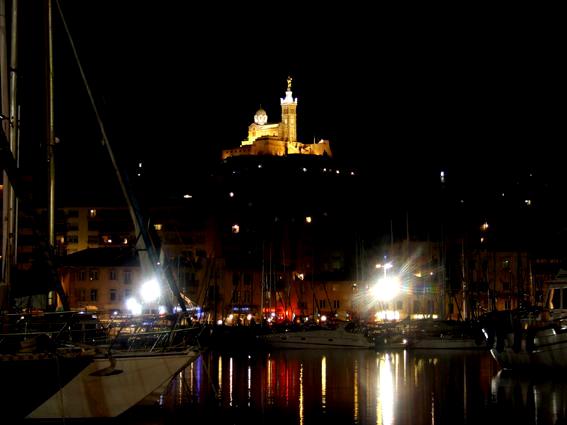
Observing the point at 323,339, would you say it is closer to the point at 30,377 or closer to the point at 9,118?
the point at 9,118

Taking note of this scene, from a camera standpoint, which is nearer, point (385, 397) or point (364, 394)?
point (385, 397)

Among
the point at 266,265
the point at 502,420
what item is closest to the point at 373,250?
the point at 266,265

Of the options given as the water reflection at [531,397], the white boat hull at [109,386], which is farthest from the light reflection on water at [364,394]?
the white boat hull at [109,386]

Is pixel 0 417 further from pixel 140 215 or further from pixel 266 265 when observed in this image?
pixel 266 265

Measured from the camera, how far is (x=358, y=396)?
104 ft

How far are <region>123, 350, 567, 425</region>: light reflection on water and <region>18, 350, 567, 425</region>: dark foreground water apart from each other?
0.10 ft

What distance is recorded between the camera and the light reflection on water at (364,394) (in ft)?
85.1

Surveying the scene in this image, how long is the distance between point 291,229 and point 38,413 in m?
108

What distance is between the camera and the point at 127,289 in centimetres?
9381

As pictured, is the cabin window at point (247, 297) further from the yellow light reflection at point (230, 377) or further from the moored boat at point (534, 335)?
the moored boat at point (534, 335)

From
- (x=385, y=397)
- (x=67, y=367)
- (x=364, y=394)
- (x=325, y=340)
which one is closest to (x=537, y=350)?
(x=385, y=397)

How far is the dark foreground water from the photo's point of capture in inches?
1011

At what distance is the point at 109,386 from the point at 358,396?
471 inches

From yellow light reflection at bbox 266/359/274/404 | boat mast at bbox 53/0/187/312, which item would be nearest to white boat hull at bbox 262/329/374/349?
yellow light reflection at bbox 266/359/274/404
